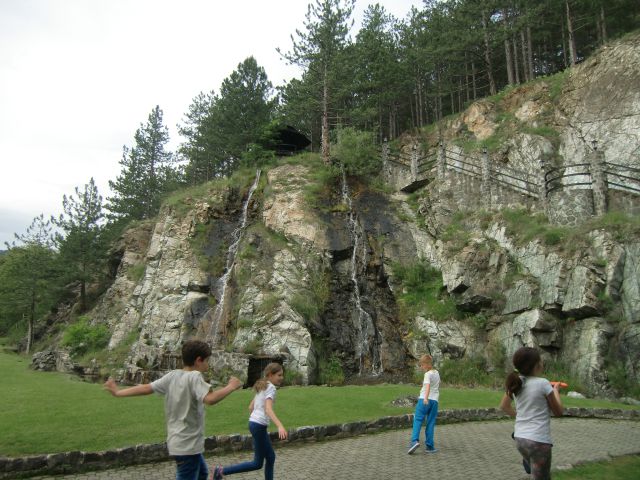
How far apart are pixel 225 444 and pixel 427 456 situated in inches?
149

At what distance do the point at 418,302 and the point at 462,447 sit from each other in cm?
1259

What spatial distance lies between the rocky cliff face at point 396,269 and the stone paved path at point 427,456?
20.3ft

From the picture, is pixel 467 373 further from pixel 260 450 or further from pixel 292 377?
pixel 260 450

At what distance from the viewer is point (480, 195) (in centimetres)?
2358

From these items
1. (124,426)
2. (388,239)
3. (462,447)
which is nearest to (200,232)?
(388,239)

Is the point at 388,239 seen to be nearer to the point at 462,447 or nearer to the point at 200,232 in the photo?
the point at 200,232

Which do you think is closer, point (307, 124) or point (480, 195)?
point (480, 195)

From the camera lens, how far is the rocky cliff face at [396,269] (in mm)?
16312

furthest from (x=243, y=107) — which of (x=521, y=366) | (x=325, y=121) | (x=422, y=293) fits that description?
(x=521, y=366)

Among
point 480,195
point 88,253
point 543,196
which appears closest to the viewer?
point 543,196

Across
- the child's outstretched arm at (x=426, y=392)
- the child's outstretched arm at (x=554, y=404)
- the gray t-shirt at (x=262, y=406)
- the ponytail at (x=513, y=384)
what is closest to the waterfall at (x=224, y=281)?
the child's outstretched arm at (x=426, y=392)

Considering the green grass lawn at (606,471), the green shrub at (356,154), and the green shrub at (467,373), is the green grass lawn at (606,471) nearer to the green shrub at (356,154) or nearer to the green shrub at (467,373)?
the green shrub at (467,373)

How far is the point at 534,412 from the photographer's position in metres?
4.53

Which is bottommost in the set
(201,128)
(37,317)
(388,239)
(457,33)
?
(37,317)
